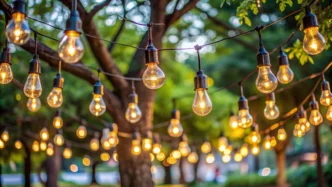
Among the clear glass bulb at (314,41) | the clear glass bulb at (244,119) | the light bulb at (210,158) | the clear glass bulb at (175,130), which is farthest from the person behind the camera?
the light bulb at (210,158)

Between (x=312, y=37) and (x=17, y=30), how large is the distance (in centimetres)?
222

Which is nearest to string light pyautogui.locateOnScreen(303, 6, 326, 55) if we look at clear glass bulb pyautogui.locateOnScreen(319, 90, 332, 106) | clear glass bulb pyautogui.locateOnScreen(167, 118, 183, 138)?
clear glass bulb pyautogui.locateOnScreen(319, 90, 332, 106)

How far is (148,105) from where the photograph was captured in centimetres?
773

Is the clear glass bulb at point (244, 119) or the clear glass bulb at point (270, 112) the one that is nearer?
the clear glass bulb at point (244, 119)

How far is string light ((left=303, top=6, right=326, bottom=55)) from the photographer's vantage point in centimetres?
316

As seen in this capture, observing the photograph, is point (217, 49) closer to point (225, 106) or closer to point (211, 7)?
point (211, 7)

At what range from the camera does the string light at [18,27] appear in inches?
102

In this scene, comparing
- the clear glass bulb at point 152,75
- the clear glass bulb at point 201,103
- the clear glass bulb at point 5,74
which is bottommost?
the clear glass bulb at point 201,103

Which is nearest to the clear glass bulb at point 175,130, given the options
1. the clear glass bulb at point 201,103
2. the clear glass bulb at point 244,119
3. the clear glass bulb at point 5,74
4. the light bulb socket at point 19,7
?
the clear glass bulb at point 244,119

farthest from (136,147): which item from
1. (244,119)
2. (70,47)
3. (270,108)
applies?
(70,47)

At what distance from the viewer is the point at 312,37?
3.19 m

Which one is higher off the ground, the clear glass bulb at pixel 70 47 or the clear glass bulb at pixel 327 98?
the clear glass bulb at pixel 327 98

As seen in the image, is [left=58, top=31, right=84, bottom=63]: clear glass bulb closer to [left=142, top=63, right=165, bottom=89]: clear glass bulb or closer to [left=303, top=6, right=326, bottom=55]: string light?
[left=142, top=63, right=165, bottom=89]: clear glass bulb

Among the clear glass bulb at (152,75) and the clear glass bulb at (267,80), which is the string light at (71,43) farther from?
the clear glass bulb at (267,80)
